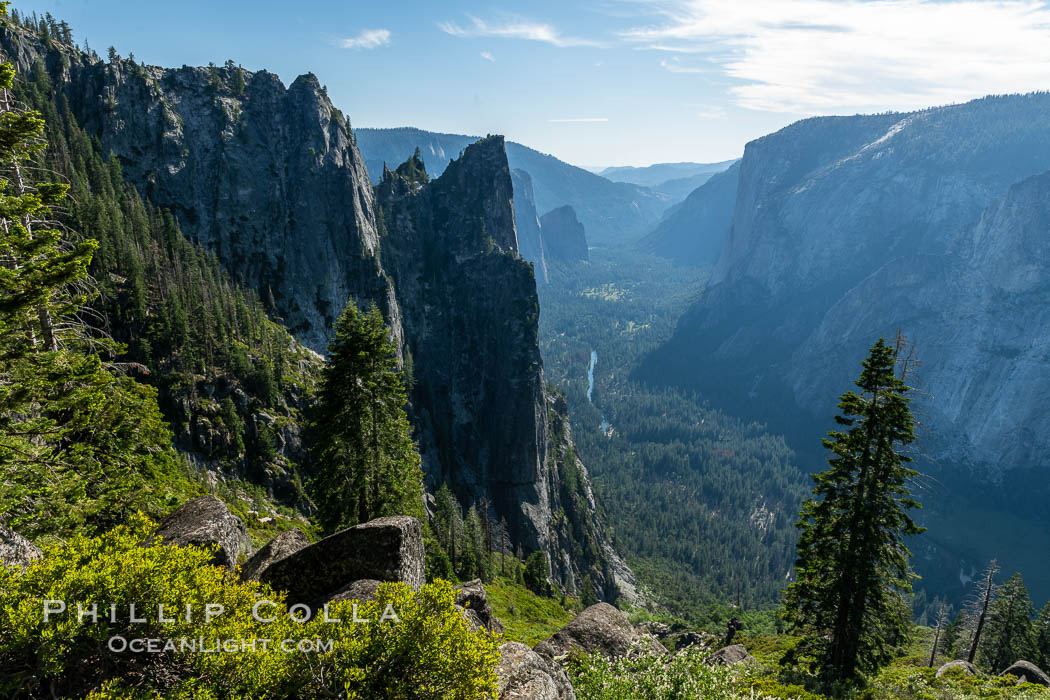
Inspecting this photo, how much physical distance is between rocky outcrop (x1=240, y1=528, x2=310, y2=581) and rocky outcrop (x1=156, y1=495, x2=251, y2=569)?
642mm

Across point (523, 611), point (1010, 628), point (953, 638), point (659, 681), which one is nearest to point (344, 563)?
point (659, 681)

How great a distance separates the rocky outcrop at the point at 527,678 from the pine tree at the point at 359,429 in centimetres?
1942

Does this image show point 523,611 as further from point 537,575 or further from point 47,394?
point 47,394

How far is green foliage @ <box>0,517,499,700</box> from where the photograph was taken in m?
8.66

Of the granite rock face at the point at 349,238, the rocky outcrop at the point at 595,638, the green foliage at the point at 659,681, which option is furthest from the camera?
the granite rock face at the point at 349,238

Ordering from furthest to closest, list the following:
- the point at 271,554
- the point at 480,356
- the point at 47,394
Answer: the point at 480,356 → the point at 271,554 → the point at 47,394

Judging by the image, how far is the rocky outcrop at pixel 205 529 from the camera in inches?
699

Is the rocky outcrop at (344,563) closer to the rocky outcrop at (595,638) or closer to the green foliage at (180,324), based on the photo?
the rocky outcrop at (595,638)

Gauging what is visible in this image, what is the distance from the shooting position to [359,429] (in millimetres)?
30344

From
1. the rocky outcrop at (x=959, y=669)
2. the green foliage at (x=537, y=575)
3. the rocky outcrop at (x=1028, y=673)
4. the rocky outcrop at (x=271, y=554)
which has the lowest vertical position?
the green foliage at (x=537, y=575)

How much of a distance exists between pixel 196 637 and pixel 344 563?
7.67 m

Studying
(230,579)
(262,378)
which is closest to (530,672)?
(230,579)

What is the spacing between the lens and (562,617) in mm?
71062

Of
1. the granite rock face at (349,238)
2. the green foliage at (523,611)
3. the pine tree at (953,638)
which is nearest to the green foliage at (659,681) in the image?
the green foliage at (523,611)
